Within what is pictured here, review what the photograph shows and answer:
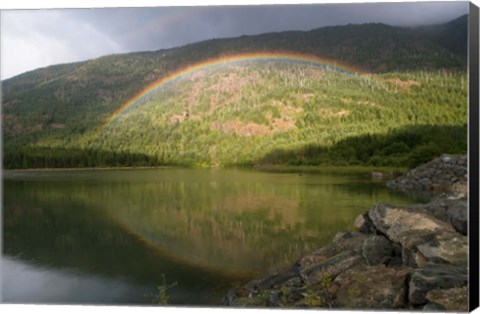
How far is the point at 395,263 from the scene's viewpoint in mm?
7332

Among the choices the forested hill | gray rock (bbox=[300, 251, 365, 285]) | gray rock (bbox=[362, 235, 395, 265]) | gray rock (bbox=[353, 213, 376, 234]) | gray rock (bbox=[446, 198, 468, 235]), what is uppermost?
the forested hill

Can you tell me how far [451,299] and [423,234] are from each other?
0.96m

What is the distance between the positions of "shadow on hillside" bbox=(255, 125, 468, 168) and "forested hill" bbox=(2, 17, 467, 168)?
0.03 m

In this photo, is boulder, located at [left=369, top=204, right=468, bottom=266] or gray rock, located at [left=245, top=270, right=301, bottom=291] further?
gray rock, located at [left=245, top=270, right=301, bottom=291]

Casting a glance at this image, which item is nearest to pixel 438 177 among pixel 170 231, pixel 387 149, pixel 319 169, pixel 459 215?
pixel 387 149

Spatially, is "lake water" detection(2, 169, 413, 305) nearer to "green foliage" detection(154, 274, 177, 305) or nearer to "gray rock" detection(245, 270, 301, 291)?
"green foliage" detection(154, 274, 177, 305)

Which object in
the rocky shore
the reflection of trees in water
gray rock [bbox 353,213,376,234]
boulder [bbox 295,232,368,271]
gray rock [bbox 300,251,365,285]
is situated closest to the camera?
the rocky shore

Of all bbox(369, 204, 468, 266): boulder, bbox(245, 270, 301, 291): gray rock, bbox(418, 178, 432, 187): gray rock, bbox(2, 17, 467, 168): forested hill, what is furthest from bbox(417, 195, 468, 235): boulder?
bbox(245, 270, 301, 291): gray rock

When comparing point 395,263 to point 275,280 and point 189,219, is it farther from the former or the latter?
point 189,219

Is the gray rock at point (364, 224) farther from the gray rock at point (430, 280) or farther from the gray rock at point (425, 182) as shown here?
the gray rock at point (430, 280)

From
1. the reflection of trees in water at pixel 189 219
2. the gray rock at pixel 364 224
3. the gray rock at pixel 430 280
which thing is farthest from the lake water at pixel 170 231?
the gray rock at pixel 430 280

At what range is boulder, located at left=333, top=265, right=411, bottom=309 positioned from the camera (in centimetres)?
682

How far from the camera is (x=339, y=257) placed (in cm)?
788

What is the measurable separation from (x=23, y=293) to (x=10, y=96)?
12.9 feet
